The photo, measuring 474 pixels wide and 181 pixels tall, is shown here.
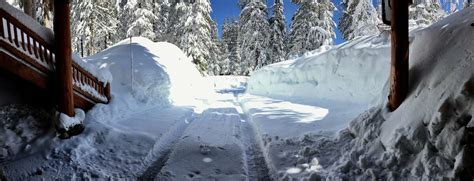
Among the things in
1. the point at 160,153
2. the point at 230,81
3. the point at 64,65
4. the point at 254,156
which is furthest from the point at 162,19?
the point at 254,156

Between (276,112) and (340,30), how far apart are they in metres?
19.9

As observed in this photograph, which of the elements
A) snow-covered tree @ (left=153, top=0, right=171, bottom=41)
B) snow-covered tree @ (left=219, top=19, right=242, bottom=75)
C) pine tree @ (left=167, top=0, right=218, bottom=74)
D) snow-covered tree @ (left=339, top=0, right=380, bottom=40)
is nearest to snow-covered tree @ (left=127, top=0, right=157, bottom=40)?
pine tree @ (left=167, top=0, right=218, bottom=74)

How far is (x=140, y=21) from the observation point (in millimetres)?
29000

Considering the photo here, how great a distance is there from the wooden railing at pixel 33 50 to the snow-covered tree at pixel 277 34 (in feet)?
88.4

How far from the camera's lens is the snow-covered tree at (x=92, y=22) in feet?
95.9

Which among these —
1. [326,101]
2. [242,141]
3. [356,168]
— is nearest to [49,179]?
[242,141]

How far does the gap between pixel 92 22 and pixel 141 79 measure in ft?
62.2

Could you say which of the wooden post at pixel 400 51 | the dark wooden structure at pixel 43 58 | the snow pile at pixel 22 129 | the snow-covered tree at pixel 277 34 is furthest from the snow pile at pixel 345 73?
the snow-covered tree at pixel 277 34

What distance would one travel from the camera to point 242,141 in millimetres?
7883

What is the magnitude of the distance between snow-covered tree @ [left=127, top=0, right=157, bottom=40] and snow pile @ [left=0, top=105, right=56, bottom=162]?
22.9 meters

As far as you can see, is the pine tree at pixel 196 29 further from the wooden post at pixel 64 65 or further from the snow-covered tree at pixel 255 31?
the wooden post at pixel 64 65

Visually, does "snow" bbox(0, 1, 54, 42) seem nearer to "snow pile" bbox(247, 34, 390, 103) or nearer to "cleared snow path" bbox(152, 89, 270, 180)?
"cleared snow path" bbox(152, 89, 270, 180)

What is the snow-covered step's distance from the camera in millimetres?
5727

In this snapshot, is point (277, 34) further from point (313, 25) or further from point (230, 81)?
point (230, 81)
